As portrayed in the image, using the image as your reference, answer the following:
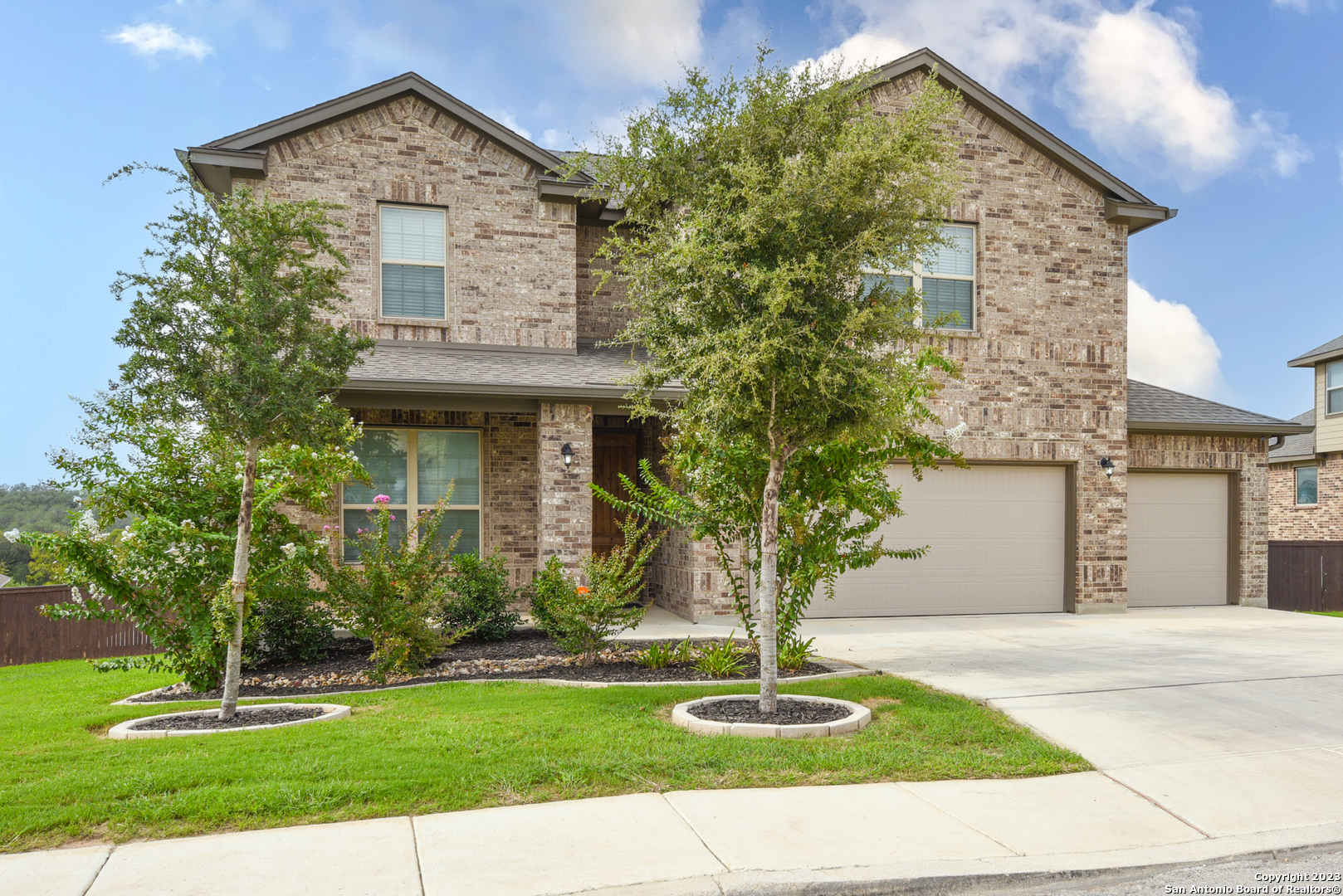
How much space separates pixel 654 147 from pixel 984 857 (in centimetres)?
505

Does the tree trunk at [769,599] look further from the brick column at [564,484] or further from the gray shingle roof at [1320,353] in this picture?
the gray shingle roof at [1320,353]

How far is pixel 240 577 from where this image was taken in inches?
260

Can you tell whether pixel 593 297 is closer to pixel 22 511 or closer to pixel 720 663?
pixel 720 663

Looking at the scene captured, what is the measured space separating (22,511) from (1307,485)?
104 feet

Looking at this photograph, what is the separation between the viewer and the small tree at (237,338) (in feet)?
20.2

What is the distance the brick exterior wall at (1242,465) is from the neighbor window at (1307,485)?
10.1 meters

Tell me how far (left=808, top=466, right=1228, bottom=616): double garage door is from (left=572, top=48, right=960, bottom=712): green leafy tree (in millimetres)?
6779

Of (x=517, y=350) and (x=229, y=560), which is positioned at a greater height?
(x=517, y=350)

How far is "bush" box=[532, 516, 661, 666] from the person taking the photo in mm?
8484

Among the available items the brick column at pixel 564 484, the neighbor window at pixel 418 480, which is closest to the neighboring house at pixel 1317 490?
the brick column at pixel 564 484

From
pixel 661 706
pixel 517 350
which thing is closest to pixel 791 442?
pixel 661 706

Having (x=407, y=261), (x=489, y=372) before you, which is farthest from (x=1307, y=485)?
(x=407, y=261)

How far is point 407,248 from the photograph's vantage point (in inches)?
Answer: 503

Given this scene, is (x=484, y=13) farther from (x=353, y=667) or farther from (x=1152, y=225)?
(x=1152, y=225)
